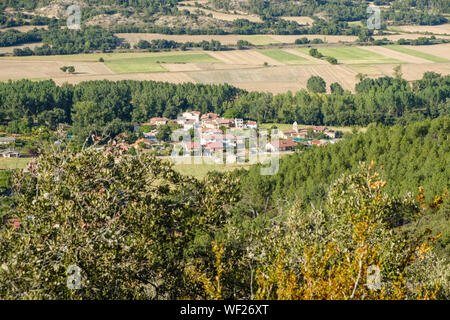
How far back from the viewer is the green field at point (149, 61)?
108963mm

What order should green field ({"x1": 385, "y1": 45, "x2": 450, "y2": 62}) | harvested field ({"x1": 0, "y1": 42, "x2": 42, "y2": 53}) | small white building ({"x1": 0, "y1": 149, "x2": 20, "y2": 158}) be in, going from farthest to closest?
green field ({"x1": 385, "y1": 45, "x2": 450, "y2": 62}) → harvested field ({"x1": 0, "y1": 42, "x2": 42, "y2": 53}) → small white building ({"x1": 0, "y1": 149, "x2": 20, "y2": 158})

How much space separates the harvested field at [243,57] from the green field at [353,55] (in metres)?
12.9

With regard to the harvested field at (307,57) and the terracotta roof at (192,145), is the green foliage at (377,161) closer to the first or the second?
the terracotta roof at (192,145)

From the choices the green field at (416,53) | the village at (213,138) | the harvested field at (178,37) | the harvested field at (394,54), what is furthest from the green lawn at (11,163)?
the green field at (416,53)

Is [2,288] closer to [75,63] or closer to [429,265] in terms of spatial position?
[429,265]

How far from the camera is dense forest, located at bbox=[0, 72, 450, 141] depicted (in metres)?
80.3

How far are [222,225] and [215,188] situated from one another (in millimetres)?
1050

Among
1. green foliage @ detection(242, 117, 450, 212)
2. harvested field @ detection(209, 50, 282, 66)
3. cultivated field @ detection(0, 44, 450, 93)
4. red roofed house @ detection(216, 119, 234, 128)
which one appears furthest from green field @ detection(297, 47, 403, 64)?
green foliage @ detection(242, 117, 450, 212)

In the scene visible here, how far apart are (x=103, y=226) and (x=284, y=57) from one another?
374ft

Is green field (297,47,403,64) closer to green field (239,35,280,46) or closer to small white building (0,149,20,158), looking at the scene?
green field (239,35,280,46)

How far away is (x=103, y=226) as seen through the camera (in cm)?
1303

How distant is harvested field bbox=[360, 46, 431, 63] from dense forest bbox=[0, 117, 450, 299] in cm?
11040
